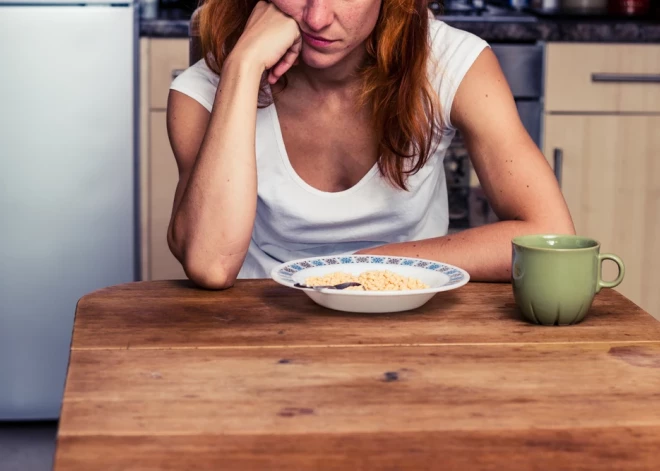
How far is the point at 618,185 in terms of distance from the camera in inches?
99.5

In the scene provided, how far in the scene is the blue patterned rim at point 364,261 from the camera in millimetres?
1081

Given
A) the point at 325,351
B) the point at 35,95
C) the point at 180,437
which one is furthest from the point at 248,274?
the point at 35,95

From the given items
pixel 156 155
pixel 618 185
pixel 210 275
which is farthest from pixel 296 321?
pixel 618 185

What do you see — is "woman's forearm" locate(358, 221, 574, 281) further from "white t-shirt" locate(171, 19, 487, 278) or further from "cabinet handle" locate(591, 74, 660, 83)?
A: "cabinet handle" locate(591, 74, 660, 83)

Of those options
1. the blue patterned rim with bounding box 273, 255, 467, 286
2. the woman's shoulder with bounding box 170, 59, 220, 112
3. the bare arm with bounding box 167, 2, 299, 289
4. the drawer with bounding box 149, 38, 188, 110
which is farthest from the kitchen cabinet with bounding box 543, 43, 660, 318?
the blue patterned rim with bounding box 273, 255, 467, 286

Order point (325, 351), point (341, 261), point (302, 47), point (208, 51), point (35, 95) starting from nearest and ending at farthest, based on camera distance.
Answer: point (325, 351), point (341, 261), point (302, 47), point (208, 51), point (35, 95)

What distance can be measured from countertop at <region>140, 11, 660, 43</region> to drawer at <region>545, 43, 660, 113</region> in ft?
0.07

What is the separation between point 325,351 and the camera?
88cm

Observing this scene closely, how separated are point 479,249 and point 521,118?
138cm

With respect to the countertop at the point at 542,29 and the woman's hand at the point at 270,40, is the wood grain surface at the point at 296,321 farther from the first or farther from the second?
the countertop at the point at 542,29

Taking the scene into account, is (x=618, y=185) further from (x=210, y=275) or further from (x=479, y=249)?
(x=210, y=275)

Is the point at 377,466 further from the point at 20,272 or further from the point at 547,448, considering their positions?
the point at 20,272

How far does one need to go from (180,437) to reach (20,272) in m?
1.96

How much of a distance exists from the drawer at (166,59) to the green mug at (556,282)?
5.45ft
